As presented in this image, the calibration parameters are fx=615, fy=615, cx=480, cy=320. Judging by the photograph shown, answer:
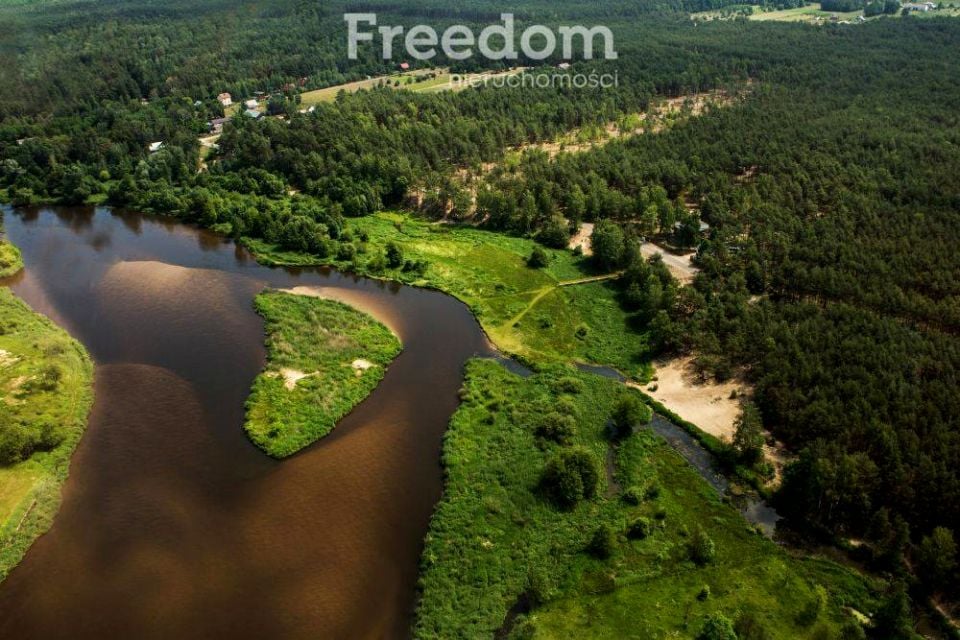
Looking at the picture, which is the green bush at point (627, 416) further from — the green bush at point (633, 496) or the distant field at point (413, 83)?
the distant field at point (413, 83)

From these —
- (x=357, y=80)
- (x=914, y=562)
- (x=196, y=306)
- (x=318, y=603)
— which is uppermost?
(x=357, y=80)

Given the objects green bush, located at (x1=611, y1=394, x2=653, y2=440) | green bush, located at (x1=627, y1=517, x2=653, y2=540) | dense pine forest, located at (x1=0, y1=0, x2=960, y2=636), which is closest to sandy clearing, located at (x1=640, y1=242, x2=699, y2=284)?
dense pine forest, located at (x1=0, y1=0, x2=960, y2=636)

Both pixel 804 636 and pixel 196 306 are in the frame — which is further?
pixel 196 306

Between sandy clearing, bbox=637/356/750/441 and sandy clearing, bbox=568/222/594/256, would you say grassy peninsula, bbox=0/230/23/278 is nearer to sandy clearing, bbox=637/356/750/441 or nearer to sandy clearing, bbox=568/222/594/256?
sandy clearing, bbox=568/222/594/256

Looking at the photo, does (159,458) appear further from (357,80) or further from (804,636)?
(357,80)

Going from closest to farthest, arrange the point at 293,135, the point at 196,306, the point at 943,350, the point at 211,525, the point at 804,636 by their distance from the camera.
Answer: the point at 804,636 < the point at 211,525 < the point at 943,350 < the point at 196,306 < the point at 293,135

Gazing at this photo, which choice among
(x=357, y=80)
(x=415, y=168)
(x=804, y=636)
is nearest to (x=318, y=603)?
(x=804, y=636)

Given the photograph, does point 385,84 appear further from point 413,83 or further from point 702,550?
point 702,550
